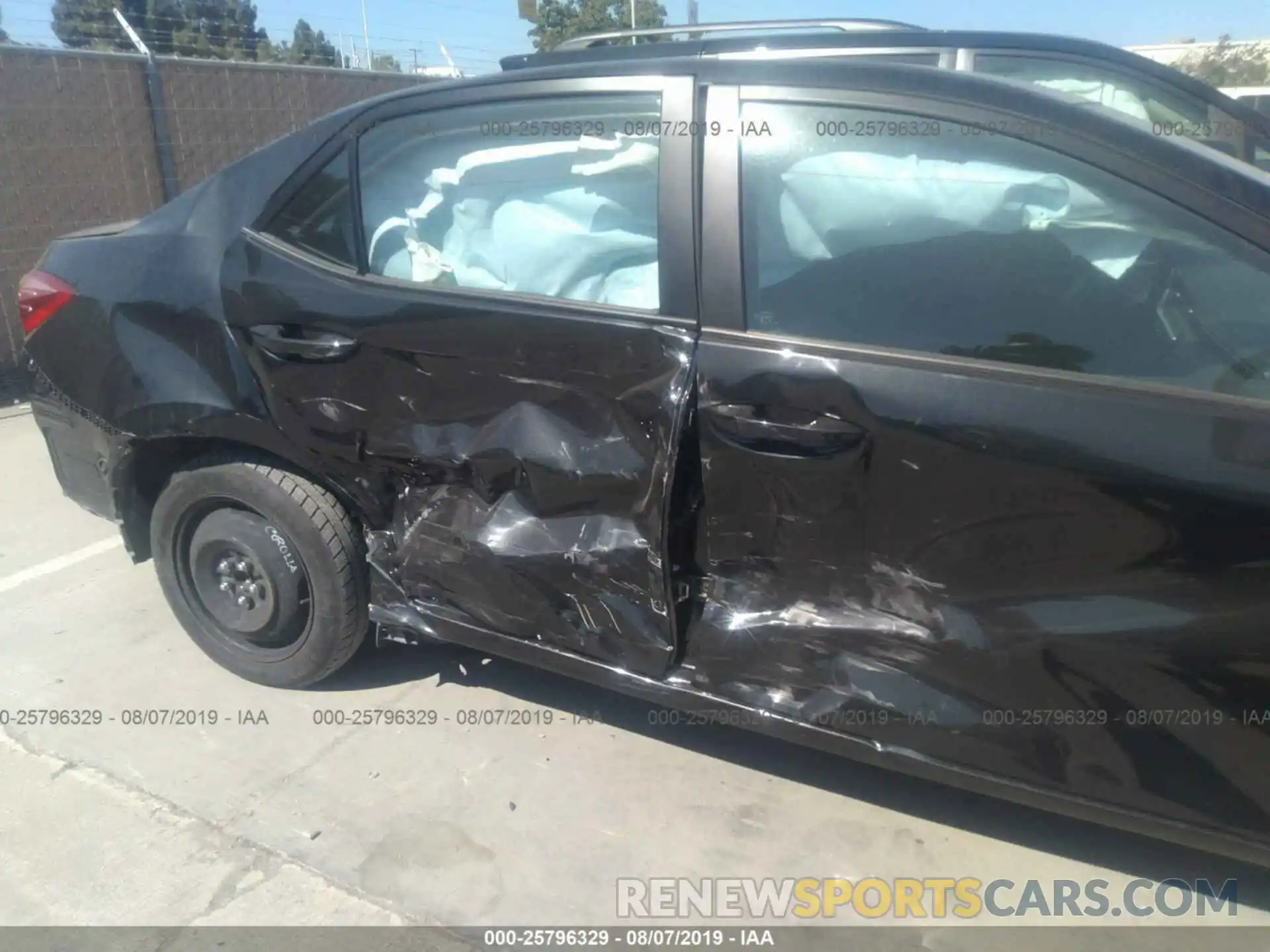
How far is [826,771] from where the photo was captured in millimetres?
2713

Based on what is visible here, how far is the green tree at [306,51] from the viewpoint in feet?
60.0

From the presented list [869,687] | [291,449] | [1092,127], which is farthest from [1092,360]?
[291,449]

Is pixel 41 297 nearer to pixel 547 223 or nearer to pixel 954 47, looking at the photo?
pixel 547 223

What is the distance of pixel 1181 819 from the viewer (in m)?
1.92

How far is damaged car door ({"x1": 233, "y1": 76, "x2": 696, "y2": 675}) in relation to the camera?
2.28 metres

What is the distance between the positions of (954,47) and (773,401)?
113 inches

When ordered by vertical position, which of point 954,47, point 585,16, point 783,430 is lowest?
point 783,430

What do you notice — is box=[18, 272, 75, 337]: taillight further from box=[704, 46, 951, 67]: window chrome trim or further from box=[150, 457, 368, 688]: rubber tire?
box=[704, 46, 951, 67]: window chrome trim

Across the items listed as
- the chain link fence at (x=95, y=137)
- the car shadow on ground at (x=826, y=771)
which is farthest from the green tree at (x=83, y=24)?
the car shadow on ground at (x=826, y=771)

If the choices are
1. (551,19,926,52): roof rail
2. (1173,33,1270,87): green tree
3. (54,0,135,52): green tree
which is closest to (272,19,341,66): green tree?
(54,0,135,52): green tree

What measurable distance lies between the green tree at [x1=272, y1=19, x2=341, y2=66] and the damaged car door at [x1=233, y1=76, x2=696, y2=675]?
14.2 metres

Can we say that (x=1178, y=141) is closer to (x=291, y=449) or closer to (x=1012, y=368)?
(x=1012, y=368)

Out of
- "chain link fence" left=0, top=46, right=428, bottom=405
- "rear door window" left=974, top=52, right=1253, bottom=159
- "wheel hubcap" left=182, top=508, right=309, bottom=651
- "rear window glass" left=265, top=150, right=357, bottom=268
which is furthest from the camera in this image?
"chain link fence" left=0, top=46, right=428, bottom=405

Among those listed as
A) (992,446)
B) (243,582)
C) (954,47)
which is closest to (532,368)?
(992,446)
